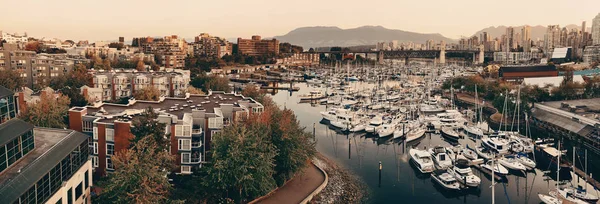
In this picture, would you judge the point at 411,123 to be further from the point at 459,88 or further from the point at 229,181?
the point at 459,88

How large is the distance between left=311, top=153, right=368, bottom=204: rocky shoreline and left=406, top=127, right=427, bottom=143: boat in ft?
17.9

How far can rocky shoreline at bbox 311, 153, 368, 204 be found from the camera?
14.0 meters

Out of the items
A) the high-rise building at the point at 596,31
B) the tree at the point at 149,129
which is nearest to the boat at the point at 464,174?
the tree at the point at 149,129

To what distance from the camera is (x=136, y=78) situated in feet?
85.3

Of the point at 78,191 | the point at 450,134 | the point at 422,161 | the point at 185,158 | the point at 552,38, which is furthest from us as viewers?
the point at 552,38

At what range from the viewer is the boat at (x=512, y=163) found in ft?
54.7

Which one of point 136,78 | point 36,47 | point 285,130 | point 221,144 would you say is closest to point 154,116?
point 221,144

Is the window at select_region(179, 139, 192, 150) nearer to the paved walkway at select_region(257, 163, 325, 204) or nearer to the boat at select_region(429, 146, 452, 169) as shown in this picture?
the paved walkway at select_region(257, 163, 325, 204)

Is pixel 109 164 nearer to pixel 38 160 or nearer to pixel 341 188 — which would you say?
pixel 38 160

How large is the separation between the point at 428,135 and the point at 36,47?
42422 mm

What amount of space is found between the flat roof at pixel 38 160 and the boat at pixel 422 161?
1208 centimetres

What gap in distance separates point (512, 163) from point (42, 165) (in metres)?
15.9

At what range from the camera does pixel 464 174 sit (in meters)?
15.5

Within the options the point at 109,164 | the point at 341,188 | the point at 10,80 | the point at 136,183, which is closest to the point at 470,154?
the point at 341,188
